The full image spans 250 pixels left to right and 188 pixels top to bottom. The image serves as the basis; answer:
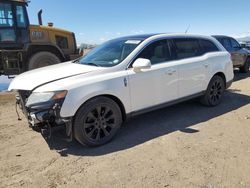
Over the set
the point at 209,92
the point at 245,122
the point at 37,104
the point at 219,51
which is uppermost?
the point at 219,51

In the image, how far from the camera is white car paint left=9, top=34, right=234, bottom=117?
4008 millimetres

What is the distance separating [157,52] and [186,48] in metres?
0.91

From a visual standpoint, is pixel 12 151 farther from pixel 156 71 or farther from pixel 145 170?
pixel 156 71

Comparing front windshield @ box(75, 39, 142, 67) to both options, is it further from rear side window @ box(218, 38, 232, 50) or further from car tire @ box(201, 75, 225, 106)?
rear side window @ box(218, 38, 232, 50)

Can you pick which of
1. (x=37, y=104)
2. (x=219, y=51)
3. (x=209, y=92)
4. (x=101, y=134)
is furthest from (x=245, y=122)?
(x=37, y=104)

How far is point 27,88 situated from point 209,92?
398cm

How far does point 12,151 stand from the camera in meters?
4.25

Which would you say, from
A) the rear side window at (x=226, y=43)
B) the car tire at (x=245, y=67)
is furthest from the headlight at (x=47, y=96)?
the car tire at (x=245, y=67)

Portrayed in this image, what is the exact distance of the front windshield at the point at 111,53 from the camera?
15.6 feet

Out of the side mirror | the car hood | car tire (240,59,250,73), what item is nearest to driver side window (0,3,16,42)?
the car hood

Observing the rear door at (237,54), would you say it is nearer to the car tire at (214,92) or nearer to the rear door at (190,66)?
the car tire at (214,92)

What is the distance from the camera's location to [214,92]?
631 cm

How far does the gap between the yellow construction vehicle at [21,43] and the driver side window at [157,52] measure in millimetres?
5529

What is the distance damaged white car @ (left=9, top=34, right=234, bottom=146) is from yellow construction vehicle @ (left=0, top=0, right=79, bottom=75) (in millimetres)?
4459
